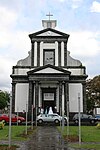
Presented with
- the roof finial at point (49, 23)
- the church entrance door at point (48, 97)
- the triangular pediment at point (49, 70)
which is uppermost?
the roof finial at point (49, 23)

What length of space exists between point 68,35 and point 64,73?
7.80 metres

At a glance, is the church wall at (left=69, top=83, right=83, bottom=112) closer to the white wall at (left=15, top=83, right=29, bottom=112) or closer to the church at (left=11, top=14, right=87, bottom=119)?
the church at (left=11, top=14, right=87, bottom=119)

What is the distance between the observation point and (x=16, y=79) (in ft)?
187

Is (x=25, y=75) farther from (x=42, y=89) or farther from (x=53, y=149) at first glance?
(x=53, y=149)

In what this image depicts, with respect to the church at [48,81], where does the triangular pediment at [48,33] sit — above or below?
above

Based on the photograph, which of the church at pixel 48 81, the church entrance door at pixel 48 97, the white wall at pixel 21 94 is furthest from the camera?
the church entrance door at pixel 48 97

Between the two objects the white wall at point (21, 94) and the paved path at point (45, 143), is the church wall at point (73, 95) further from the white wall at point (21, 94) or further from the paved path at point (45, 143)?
the paved path at point (45, 143)

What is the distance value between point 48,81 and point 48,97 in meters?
3.58

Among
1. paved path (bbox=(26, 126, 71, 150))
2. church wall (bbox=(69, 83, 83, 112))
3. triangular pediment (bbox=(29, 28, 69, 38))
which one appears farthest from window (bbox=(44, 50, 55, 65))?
paved path (bbox=(26, 126, 71, 150))

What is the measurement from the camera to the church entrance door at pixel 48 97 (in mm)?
57219

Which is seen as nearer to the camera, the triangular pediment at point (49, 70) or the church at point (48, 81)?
the triangular pediment at point (49, 70)

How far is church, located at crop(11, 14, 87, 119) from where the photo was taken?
5625cm

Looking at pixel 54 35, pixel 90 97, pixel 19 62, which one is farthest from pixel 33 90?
pixel 90 97

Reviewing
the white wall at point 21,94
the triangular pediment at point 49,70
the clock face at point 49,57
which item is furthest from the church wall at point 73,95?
the white wall at point 21,94
